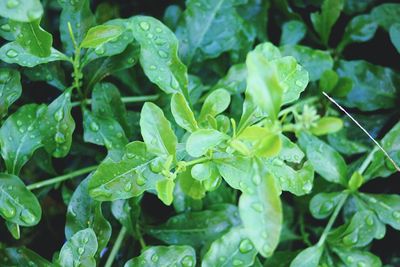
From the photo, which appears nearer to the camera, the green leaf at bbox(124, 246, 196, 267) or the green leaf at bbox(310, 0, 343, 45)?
the green leaf at bbox(124, 246, 196, 267)

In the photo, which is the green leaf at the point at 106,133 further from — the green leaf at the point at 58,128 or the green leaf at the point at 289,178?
the green leaf at the point at 289,178

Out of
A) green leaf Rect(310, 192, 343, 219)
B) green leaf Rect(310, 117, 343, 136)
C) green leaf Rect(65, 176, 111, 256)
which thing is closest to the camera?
green leaf Rect(310, 117, 343, 136)

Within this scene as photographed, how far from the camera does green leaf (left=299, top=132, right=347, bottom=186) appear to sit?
1192 mm

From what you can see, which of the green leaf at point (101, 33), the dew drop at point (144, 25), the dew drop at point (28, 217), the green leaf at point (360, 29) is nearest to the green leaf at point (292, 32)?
the green leaf at point (360, 29)

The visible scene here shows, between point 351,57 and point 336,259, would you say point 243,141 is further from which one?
point 351,57

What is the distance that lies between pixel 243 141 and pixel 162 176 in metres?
0.15

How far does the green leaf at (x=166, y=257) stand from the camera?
102cm

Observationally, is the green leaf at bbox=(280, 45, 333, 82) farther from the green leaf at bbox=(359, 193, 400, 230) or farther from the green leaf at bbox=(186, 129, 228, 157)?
the green leaf at bbox=(186, 129, 228, 157)

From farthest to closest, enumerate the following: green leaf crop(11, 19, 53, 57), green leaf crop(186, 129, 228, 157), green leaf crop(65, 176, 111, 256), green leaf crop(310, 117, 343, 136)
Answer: green leaf crop(65, 176, 111, 256) → green leaf crop(11, 19, 53, 57) → green leaf crop(186, 129, 228, 157) → green leaf crop(310, 117, 343, 136)

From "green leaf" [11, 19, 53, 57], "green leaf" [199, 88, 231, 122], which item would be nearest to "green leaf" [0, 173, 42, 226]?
"green leaf" [11, 19, 53, 57]

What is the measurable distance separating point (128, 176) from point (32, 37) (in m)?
0.29

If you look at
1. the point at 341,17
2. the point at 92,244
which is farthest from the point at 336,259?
the point at 341,17

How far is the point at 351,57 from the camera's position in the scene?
58.6 inches

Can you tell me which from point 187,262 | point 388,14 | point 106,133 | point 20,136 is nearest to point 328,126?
point 187,262
